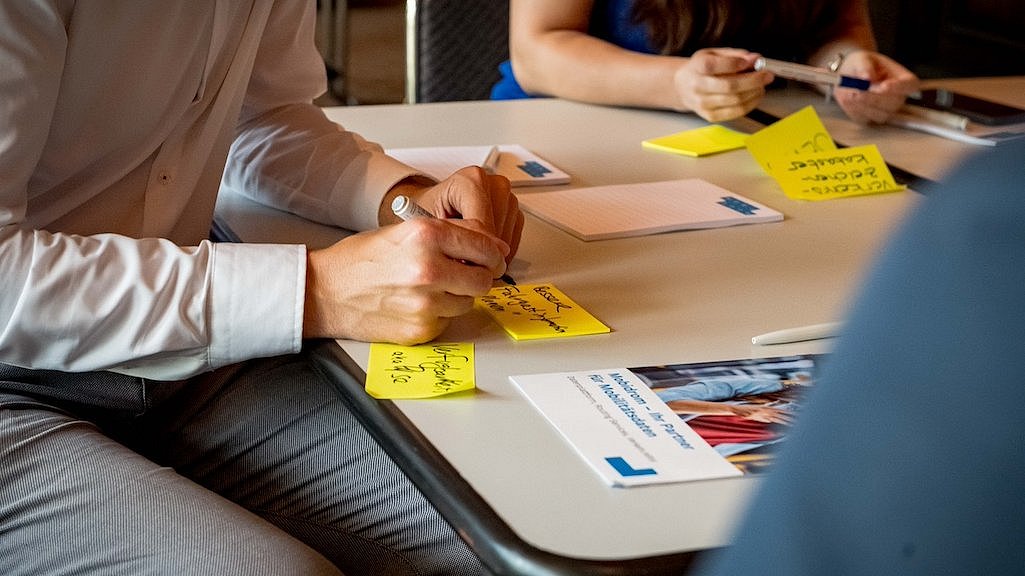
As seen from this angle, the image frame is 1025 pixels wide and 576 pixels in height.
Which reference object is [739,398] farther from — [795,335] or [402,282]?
[402,282]

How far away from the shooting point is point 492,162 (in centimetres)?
149

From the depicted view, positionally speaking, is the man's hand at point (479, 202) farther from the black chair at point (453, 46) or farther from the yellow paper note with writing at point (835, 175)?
the black chair at point (453, 46)

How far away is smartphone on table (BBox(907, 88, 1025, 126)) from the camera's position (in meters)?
1.77

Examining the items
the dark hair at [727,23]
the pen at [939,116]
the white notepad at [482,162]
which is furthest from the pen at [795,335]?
the dark hair at [727,23]

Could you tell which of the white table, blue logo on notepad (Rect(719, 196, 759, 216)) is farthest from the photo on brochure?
blue logo on notepad (Rect(719, 196, 759, 216))

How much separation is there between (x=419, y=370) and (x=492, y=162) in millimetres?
625

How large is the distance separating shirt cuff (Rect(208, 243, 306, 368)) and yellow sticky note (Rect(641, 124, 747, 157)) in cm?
75

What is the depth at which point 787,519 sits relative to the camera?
354mm

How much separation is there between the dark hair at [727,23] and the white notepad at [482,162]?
1.53 feet

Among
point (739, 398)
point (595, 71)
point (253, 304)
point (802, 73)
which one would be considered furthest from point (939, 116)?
point (253, 304)

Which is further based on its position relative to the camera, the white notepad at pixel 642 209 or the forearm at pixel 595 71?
the forearm at pixel 595 71

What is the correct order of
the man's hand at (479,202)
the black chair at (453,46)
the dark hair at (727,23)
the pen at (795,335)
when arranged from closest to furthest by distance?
1. the pen at (795,335)
2. the man's hand at (479,202)
3. the dark hair at (727,23)
4. the black chair at (453,46)

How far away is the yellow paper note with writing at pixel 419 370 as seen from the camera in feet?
2.82

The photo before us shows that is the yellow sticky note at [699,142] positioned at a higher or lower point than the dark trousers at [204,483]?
higher
